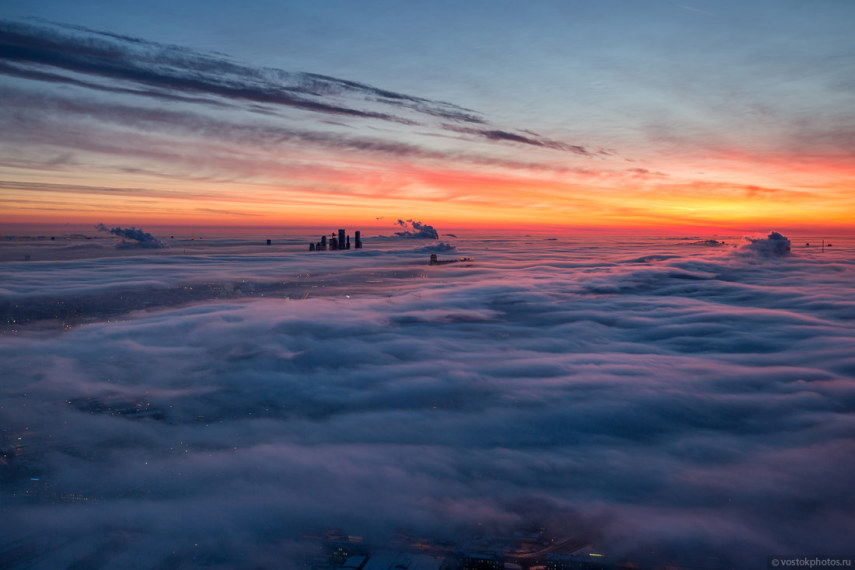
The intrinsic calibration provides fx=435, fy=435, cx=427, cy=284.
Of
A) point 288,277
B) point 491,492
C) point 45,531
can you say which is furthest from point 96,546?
point 288,277

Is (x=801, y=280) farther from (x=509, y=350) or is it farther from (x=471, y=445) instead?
(x=471, y=445)

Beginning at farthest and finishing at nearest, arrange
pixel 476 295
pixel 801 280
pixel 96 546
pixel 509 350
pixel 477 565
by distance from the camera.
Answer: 1. pixel 801 280
2. pixel 476 295
3. pixel 509 350
4. pixel 96 546
5. pixel 477 565

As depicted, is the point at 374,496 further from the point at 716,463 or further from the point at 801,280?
the point at 801,280

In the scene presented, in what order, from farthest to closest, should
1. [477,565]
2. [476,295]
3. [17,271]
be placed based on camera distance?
[17,271], [476,295], [477,565]

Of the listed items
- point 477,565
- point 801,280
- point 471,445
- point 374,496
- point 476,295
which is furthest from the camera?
point 801,280

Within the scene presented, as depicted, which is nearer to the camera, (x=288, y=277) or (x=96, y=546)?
(x=96, y=546)

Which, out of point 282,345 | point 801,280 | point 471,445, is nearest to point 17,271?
point 282,345

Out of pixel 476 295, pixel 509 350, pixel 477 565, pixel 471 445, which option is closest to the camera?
pixel 477 565

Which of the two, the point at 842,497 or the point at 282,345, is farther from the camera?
the point at 282,345
